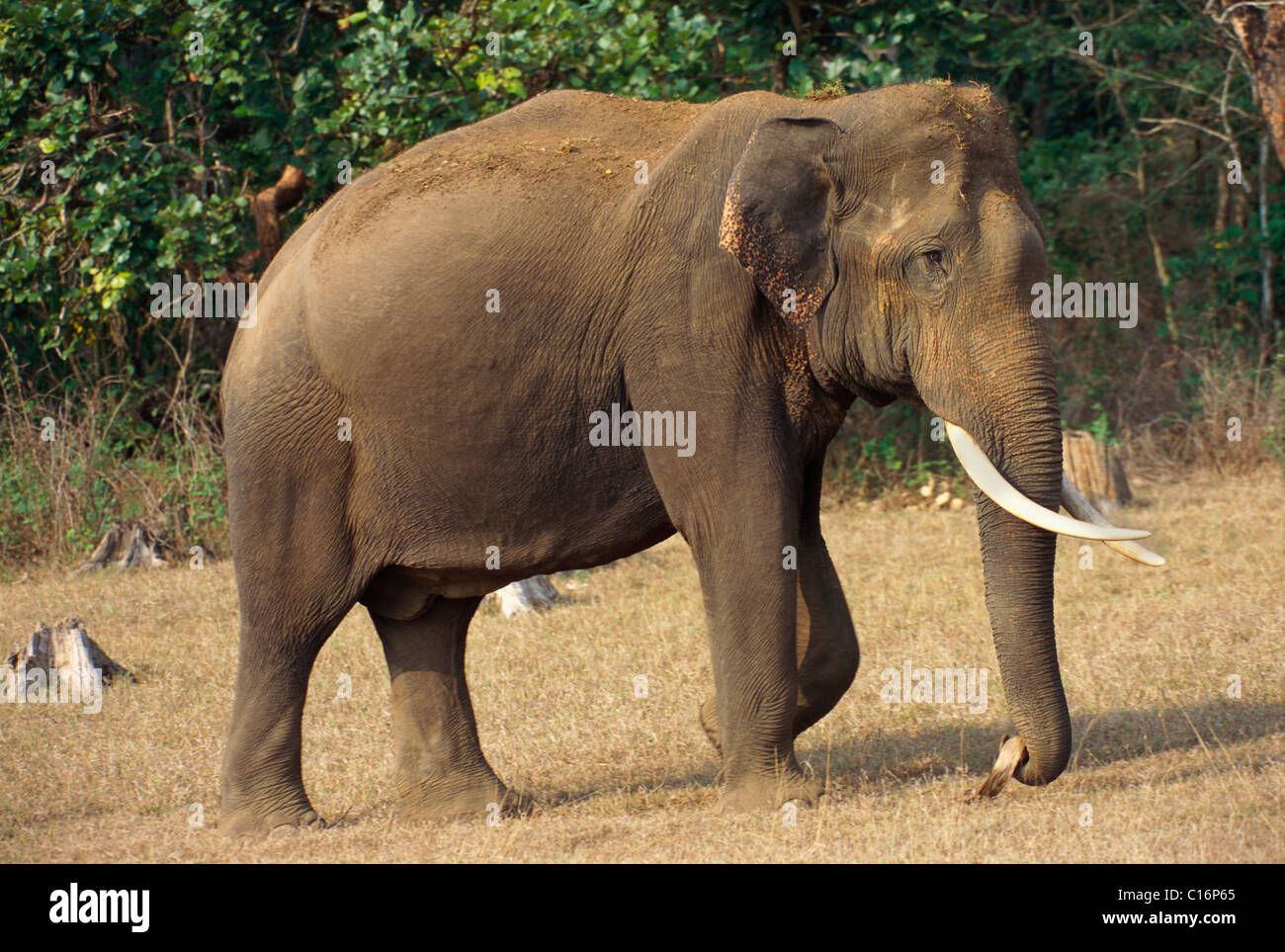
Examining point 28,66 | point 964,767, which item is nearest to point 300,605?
point 964,767

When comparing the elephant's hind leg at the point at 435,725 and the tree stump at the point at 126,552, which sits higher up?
the tree stump at the point at 126,552

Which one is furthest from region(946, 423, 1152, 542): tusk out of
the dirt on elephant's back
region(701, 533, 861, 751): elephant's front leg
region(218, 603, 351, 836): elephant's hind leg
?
region(218, 603, 351, 836): elephant's hind leg

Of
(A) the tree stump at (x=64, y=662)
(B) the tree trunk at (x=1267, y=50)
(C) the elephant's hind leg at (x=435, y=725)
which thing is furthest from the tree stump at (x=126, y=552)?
(B) the tree trunk at (x=1267, y=50)

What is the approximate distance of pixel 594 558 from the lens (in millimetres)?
6059

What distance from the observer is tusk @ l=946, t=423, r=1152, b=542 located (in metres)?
5.11

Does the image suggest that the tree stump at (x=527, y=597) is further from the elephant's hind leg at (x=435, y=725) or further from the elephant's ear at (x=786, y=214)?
the elephant's ear at (x=786, y=214)

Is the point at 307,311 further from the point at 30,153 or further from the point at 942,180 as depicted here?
the point at 30,153

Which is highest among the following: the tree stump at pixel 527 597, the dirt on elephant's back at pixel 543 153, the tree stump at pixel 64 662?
the dirt on elephant's back at pixel 543 153

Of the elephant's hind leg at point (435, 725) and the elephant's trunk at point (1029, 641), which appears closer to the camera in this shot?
the elephant's trunk at point (1029, 641)

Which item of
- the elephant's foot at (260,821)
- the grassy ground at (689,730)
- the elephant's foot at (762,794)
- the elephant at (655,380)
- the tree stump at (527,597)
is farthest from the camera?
the tree stump at (527,597)

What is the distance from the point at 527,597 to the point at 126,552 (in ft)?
12.2

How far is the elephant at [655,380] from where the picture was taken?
17.8ft

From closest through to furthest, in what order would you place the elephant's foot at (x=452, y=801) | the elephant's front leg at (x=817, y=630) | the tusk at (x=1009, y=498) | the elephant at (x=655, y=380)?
1. the tusk at (x=1009, y=498)
2. the elephant at (x=655, y=380)
3. the elephant's front leg at (x=817, y=630)
4. the elephant's foot at (x=452, y=801)

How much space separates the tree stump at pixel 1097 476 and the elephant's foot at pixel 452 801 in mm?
7814
